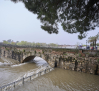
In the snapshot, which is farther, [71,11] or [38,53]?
[38,53]

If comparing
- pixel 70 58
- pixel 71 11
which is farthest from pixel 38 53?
pixel 71 11

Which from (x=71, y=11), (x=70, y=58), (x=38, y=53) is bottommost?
(x=70, y=58)

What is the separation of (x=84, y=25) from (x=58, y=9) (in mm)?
2440

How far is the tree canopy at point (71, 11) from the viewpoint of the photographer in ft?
16.6

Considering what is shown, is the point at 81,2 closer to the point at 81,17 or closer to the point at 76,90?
the point at 81,17

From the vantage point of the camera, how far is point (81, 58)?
10070 mm

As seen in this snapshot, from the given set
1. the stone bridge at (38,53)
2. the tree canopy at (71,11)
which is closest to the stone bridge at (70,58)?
the stone bridge at (38,53)

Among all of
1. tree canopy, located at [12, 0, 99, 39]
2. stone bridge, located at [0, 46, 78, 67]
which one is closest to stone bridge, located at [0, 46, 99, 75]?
stone bridge, located at [0, 46, 78, 67]

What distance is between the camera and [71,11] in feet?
18.5

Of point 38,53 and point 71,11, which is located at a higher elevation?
point 71,11

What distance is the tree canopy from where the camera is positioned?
506 centimetres

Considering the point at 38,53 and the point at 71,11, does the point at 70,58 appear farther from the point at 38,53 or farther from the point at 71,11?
the point at 71,11

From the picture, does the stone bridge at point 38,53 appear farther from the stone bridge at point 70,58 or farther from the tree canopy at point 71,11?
the tree canopy at point 71,11

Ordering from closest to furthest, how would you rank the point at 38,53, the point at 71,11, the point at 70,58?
the point at 71,11 < the point at 70,58 < the point at 38,53
